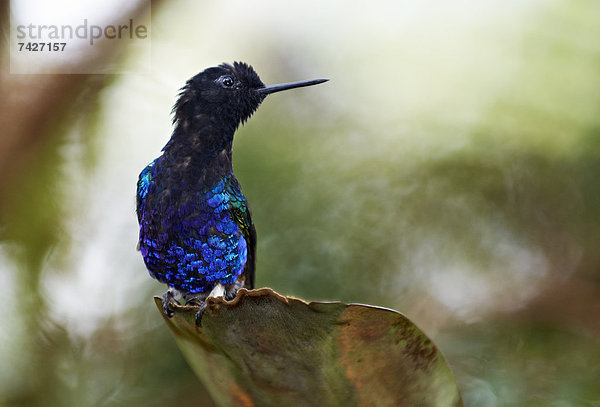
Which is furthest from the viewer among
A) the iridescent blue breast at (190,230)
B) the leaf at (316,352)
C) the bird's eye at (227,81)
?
the bird's eye at (227,81)

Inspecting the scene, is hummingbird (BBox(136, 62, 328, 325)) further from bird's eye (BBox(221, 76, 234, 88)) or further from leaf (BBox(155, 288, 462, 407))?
leaf (BBox(155, 288, 462, 407))

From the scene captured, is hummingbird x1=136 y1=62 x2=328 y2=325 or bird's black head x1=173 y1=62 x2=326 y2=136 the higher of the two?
bird's black head x1=173 y1=62 x2=326 y2=136

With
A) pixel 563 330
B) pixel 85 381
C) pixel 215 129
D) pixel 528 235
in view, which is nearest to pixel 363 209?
pixel 528 235

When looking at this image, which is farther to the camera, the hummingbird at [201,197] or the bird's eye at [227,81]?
the bird's eye at [227,81]

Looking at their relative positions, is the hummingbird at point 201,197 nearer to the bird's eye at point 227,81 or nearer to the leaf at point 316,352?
the bird's eye at point 227,81

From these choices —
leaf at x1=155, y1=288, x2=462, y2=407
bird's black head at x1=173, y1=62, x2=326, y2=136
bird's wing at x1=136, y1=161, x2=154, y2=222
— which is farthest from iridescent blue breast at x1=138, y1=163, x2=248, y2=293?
leaf at x1=155, y1=288, x2=462, y2=407

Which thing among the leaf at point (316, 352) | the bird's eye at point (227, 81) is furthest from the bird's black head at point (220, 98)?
the leaf at point (316, 352)
